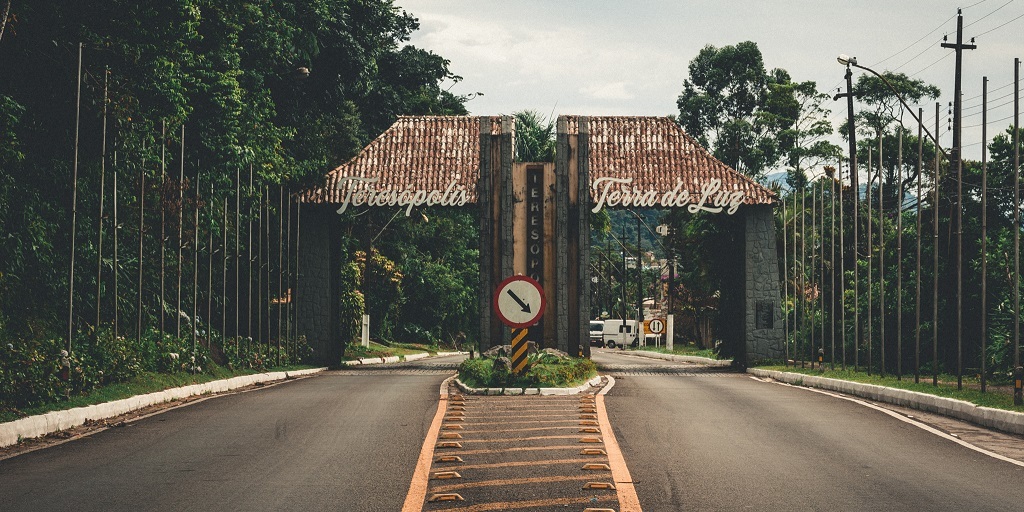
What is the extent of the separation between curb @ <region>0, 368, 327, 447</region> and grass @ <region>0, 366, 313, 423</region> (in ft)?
0.61

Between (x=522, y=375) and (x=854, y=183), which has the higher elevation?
(x=854, y=183)

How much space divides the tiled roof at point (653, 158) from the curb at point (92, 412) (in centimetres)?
1653

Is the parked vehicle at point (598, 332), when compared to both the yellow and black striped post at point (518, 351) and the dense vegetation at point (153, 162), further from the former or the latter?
the yellow and black striped post at point (518, 351)

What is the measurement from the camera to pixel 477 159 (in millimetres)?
37438

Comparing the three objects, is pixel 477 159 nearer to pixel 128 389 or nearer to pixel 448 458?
pixel 128 389

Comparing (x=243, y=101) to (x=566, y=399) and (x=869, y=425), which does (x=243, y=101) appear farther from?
(x=869, y=425)

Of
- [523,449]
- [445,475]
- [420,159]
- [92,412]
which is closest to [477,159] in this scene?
[420,159]

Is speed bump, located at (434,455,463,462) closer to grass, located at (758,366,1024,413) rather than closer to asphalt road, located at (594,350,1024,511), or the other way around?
asphalt road, located at (594,350,1024,511)

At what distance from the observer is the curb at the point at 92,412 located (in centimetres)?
1326

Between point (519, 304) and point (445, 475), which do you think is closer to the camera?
point (445, 475)

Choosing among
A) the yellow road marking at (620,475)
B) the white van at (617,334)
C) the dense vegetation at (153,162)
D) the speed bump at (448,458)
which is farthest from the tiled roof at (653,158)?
the white van at (617,334)

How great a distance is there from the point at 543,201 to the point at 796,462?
83.9ft

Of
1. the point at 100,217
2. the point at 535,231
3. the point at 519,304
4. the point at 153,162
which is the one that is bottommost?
Result: the point at 519,304

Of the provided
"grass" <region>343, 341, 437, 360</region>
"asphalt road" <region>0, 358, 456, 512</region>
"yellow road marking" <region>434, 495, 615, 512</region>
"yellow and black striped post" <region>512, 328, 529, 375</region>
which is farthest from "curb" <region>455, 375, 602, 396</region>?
"grass" <region>343, 341, 437, 360</region>
